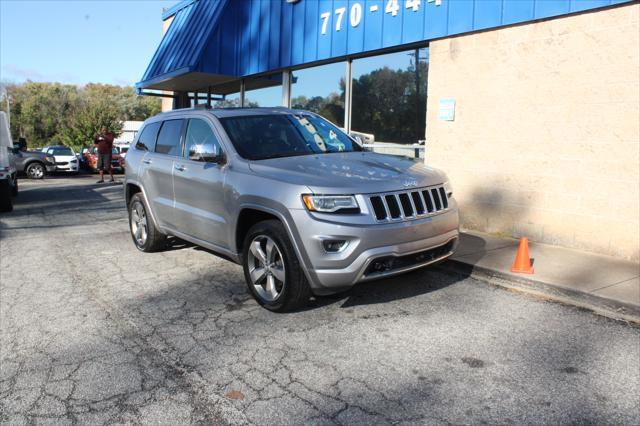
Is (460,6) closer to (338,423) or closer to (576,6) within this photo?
(576,6)

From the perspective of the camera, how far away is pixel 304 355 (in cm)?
373

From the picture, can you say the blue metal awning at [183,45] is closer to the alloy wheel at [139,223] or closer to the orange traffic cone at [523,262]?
the alloy wheel at [139,223]

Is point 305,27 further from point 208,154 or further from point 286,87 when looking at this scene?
A: point 208,154

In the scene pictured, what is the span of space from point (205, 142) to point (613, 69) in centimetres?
490

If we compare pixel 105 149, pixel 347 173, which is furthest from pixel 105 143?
pixel 347 173

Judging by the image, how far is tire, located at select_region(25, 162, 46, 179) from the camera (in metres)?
21.6

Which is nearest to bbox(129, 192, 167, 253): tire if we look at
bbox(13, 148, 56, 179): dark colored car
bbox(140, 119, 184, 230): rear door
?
bbox(140, 119, 184, 230): rear door

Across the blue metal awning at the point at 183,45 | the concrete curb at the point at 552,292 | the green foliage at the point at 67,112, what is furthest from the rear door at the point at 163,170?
the green foliage at the point at 67,112

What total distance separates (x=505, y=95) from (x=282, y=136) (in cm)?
386

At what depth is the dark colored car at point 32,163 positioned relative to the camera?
21344 millimetres

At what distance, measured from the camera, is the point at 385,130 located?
9.95 metres

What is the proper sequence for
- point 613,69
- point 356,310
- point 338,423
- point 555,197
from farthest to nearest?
Result: point 555,197, point 613,69, point 356,310, point 338,423

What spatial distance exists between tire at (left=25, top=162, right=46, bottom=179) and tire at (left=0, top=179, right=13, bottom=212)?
466 inches

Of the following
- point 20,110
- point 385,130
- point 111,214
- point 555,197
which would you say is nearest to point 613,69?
point 555,197
